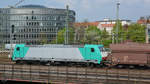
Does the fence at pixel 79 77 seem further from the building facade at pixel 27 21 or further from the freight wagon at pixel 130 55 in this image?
the building facade at pixel 27 21

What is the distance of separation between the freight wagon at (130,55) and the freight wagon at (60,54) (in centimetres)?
251

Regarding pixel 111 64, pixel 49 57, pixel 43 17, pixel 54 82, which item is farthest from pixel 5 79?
pixel 43 17

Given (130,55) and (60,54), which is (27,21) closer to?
(60,54)

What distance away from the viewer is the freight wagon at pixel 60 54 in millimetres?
29044

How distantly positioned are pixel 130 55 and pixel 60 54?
391 inches

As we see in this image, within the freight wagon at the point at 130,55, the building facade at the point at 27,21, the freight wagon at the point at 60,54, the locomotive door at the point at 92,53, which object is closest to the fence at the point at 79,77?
the freight wagon at the point at 130,55

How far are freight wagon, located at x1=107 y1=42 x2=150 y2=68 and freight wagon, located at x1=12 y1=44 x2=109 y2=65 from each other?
2.51m

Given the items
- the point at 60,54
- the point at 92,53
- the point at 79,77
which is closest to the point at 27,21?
the point at 60,54

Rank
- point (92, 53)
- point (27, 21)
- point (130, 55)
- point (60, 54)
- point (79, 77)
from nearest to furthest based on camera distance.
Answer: point (79, 77) < point (130, 55) < point (92, 53) < point (60, 54) < point (27, 21)

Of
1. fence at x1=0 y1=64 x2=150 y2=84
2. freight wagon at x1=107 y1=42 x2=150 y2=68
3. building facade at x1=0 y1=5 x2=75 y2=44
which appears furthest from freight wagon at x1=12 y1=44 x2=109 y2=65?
building facade at x1=0 y1=5 x2=75 y2=44

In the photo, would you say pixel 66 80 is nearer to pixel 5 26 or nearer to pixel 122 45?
pixel 122 45

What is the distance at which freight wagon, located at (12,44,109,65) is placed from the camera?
95.3ft

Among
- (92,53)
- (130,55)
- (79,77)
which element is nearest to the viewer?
(79,77)

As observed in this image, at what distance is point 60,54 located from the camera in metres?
30.7
